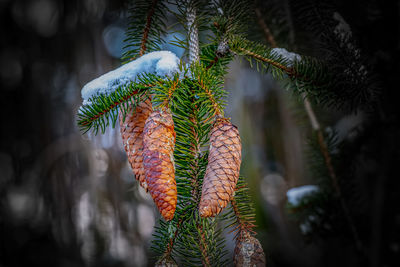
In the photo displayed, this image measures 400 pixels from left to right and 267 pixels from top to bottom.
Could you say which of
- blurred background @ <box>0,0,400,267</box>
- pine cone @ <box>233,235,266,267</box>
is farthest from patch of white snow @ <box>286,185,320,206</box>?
pine cone @ <box>233,235,266,267</box>

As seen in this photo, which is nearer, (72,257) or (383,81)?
(383,81)

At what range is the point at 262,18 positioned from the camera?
1.82 feet

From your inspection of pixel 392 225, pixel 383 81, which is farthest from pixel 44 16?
pixel 392 225

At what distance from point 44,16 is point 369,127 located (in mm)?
1241

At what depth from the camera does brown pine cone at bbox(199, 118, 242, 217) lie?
0.24 metres

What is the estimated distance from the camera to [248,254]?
0.94 feet

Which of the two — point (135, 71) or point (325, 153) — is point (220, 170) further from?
point (325, 153)

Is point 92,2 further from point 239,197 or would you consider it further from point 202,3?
point 239,197

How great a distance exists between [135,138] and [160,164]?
9 cm

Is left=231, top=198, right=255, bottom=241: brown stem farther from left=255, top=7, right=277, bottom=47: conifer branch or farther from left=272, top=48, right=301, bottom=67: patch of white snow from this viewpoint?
left=255, top=7, right=277, bottom=47: conifer branch

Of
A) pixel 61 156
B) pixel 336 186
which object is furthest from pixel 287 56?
pixel 61 156

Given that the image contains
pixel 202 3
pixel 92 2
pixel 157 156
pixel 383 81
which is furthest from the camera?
pixel 92 2

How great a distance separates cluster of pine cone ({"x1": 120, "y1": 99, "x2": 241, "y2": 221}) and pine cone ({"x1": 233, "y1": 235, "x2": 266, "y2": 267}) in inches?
3.0

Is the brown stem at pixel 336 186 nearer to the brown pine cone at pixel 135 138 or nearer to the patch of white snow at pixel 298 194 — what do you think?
the patch of white snow at pixel 298 194
